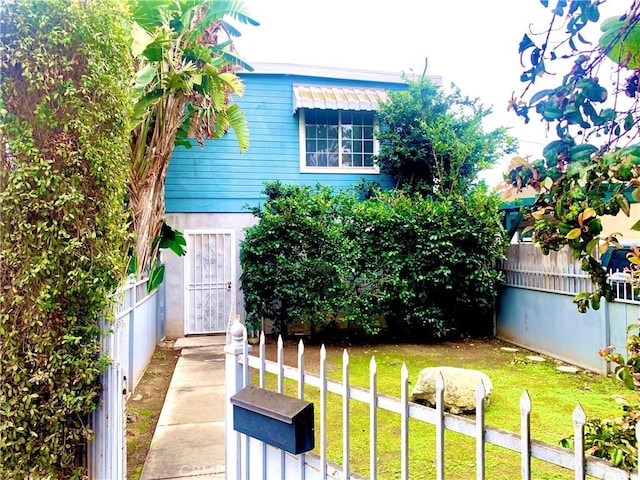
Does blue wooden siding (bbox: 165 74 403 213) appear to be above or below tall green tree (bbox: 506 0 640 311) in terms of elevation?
above

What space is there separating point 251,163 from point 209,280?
2.95 meters

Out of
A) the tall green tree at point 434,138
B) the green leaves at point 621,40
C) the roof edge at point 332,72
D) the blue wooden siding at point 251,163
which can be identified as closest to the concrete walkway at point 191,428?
the green leaves at point 621,40

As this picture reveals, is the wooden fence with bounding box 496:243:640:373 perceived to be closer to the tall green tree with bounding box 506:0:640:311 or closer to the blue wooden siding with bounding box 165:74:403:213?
the blue wooden siding with bounding box 165:74:403:213

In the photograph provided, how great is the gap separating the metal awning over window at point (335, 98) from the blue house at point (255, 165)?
0.08 feet

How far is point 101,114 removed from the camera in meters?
2.96

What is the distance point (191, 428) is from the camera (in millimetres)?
4766

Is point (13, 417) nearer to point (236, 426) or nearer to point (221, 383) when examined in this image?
point (236, 426)

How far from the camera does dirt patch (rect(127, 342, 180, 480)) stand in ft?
13.8

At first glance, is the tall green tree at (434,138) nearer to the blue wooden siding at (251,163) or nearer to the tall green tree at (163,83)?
the blue wooden siding at (251,163)

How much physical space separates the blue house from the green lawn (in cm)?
281

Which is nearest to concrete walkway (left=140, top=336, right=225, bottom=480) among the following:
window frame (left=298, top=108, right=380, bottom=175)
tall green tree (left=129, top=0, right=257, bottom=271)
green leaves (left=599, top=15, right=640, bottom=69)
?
tall green tree (left=129, top=0, right=257, bottom=271)

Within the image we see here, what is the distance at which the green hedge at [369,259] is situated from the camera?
8633 millimetres

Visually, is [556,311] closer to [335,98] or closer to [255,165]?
[335,98]

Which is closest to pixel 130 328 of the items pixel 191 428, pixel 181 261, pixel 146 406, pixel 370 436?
pixel 146 406
